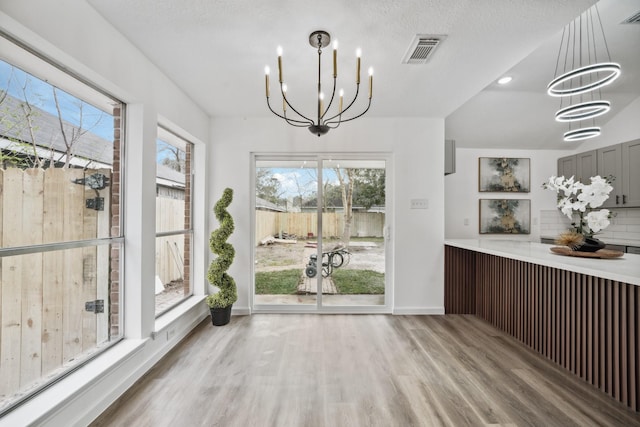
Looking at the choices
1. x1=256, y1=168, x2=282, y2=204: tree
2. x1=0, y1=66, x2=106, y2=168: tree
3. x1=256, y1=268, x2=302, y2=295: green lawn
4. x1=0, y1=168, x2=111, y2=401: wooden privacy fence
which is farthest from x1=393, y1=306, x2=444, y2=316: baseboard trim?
x1=0, y1=66, x2=106, y2=168: tree

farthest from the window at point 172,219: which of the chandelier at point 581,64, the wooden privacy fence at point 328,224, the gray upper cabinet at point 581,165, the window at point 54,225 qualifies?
the gray upper cabinet at point 581,165

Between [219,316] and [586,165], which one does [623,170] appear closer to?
[586,165]

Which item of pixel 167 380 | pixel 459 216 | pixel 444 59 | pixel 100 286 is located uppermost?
pixel 444 59

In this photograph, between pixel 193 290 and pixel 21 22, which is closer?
pixel 21 22

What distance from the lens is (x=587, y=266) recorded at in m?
2.06

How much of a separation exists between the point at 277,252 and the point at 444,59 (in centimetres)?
297

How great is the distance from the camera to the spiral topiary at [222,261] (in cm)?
346

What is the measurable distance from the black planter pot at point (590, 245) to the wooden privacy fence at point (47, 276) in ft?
13.1

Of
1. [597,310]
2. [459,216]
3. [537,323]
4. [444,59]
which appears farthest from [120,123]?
[459,216]

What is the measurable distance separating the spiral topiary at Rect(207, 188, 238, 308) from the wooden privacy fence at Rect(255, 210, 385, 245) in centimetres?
64

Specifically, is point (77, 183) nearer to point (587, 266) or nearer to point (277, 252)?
point (277, 252)

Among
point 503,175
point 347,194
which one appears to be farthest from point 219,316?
point 503,175

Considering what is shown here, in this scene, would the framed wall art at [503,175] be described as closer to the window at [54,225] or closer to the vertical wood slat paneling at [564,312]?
the vertical wood slat paneling at [564,312]

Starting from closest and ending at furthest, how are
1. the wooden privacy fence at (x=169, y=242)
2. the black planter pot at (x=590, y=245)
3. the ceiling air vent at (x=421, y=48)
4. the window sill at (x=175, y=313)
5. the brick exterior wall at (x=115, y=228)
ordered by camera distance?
the ceiling air vent at (x=421, y=48) < the brick exterior wall at (x=115, y=228) < the black planter pot at (x=590, y=245) < the window sill at (x=175, y=313) < the wooden privacy fence at (x=169, y=242)
